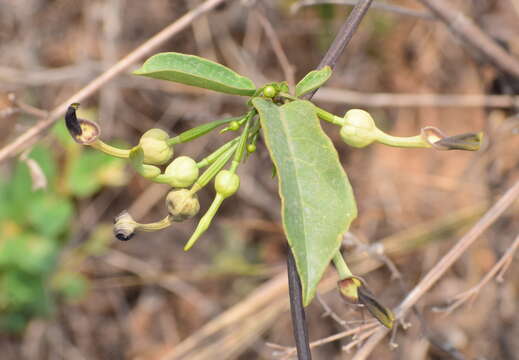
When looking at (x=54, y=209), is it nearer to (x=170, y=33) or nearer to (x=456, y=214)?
(x=170, y=33)

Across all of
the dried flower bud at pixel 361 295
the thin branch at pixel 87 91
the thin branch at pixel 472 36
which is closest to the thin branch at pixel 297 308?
the dried flower bud at pixel 361 295

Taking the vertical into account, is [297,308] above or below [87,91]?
below

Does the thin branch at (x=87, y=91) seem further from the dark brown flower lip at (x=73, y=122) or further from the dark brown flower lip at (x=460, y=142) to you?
the dark brown flower lip at (x=460, y=142)

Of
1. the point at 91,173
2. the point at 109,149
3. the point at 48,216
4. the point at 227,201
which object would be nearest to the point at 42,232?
the point at 48,216

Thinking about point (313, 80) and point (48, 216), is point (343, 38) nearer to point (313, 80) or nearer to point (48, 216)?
point (313, 80)

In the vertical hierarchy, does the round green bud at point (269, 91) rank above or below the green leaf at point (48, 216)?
below

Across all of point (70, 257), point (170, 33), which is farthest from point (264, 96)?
point (70, 257)

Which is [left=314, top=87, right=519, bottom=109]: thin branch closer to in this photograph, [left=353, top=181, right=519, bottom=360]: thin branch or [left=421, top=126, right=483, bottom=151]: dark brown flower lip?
[left=353, top=181, right=519, bottom=360]: thin branch
